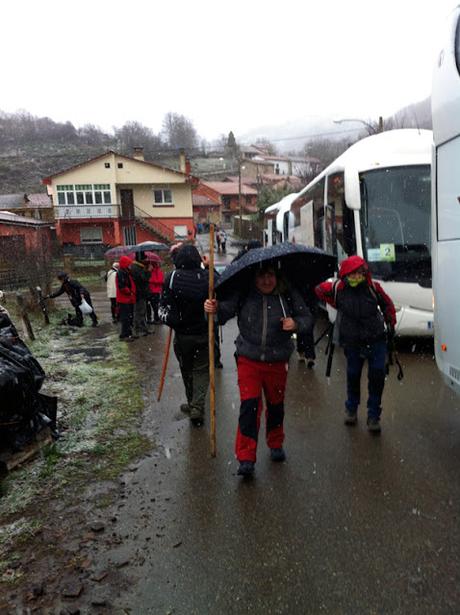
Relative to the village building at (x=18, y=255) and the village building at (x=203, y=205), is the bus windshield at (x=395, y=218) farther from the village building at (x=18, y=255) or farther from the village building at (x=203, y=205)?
the village building at (x=203, y=205)

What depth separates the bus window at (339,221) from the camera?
26.3 ft

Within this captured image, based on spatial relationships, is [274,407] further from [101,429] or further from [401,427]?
[101,429]

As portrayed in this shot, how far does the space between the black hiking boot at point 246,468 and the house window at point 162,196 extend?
41.2m

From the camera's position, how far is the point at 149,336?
10.6 metres

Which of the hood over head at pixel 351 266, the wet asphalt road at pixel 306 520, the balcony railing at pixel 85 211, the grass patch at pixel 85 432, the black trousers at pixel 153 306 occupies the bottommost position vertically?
the wet asphalt road at pixel 306 520

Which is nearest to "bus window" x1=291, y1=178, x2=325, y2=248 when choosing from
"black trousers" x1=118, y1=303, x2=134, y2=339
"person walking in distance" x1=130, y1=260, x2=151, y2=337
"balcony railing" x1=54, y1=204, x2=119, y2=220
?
"person walking in distance" x1=130, y1=260, x2=151, y2=337

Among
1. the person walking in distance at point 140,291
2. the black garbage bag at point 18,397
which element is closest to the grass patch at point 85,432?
the black garbage bag at point 18,397

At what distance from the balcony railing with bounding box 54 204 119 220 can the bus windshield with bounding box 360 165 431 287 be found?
36.4 meters

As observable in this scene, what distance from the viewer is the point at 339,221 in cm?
854

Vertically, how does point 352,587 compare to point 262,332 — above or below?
below

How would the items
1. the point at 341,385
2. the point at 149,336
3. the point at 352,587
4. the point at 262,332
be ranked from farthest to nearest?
the point at 149,336 → the point at 341,385 → the point at 262,332 → the point at 352,587

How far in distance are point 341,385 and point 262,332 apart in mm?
2930

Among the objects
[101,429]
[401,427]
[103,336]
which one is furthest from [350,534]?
[103,336]

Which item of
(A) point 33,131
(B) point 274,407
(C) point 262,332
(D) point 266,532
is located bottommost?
(D) point 266,532
